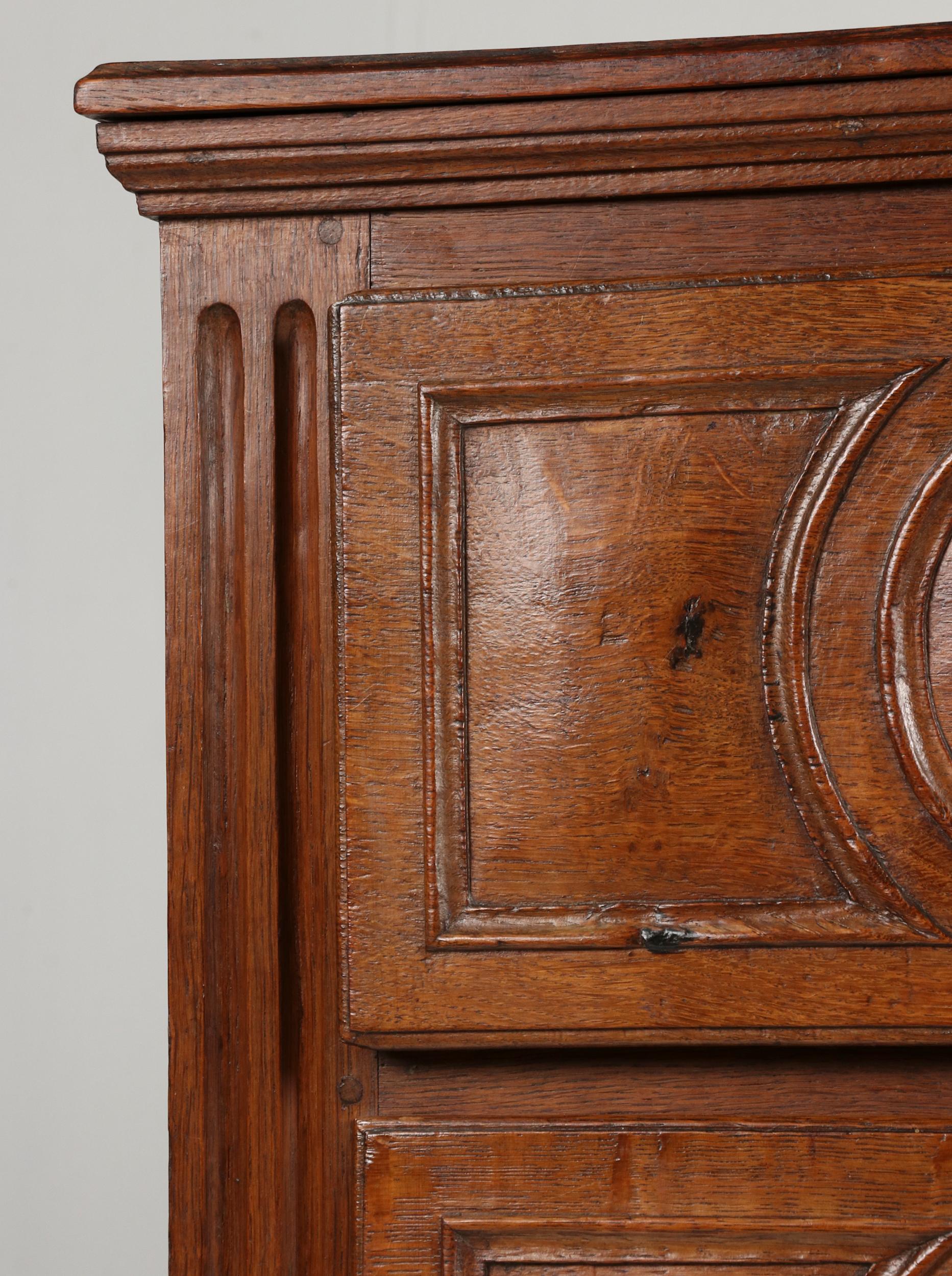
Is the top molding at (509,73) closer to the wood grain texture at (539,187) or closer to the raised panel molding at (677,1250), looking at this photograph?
the wood grain texture at (539,187)

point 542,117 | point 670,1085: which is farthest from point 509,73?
point 670,1085

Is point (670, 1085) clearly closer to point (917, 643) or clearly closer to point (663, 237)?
point (917, 643)

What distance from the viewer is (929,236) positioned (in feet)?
1.47

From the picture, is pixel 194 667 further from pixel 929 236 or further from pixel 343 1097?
pixel 929 236

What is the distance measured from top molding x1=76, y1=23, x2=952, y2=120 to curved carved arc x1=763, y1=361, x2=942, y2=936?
0.13 meters

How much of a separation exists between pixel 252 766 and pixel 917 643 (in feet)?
0.92

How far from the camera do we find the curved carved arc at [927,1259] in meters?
0.43

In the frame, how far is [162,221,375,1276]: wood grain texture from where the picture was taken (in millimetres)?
460

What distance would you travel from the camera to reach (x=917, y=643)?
0.43 m

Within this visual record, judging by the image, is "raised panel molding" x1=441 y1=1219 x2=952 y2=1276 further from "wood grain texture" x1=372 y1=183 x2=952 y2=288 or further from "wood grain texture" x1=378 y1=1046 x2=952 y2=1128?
"wood grain texture" x1=372 y1=183 x2=952 y2=288

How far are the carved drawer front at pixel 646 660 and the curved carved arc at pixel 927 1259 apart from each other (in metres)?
0.03

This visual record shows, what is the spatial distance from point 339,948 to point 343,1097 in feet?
0.25

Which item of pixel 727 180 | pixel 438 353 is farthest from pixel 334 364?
pixel 727 180

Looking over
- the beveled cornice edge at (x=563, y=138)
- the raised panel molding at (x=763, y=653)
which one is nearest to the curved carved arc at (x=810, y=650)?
the raised panel molding at (x=763, y=653)
